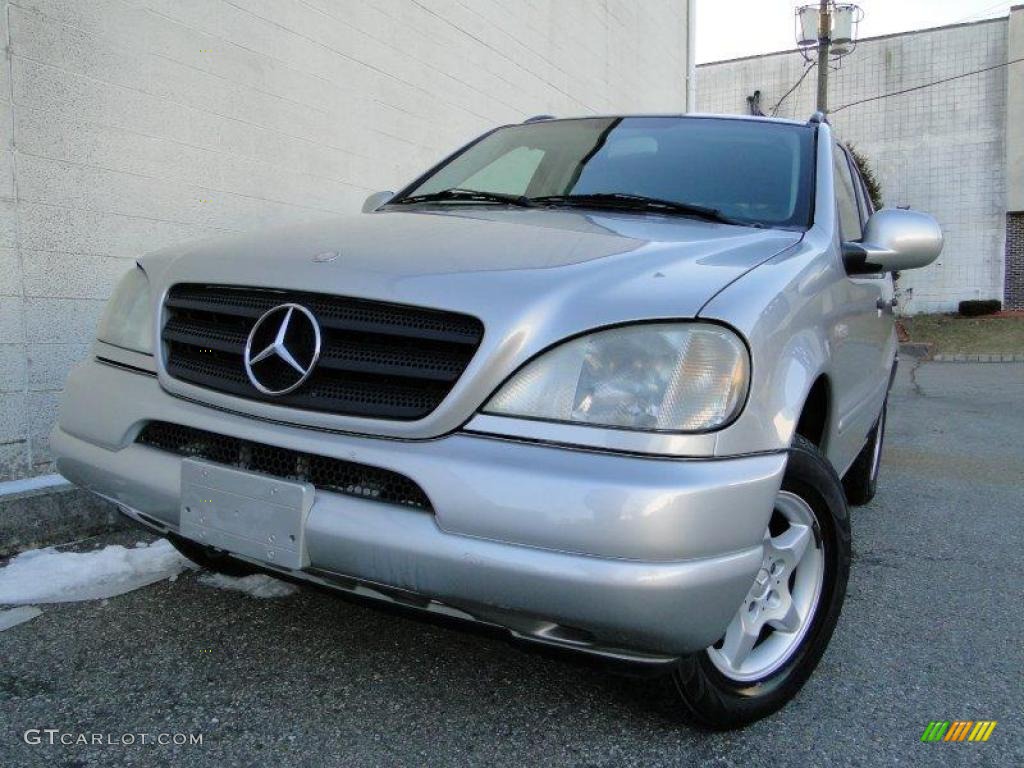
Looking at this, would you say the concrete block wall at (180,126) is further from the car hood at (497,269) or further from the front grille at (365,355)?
the front grille at (365,355)

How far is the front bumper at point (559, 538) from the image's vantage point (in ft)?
5.38

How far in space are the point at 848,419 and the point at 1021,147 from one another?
72.1 ft

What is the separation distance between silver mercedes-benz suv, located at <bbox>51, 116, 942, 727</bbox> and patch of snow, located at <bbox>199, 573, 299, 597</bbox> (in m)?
0.46

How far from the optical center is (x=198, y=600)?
2.82 m

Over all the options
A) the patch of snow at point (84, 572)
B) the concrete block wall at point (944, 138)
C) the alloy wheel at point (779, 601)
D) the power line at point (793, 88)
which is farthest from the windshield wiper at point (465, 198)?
→ the power line at point (793, 88)

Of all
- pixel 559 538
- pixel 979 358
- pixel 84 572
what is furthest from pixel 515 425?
pixel 979 358

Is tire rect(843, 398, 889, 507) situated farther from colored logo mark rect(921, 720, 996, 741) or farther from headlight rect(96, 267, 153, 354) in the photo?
headlight rect(96, 267, 153, 354)

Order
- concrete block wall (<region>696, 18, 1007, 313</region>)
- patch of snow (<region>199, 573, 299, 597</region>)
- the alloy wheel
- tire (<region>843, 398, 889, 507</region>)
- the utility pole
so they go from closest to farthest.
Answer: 1. the alloy wheel
2. patch of snow (<region>199, 573, 299, 597</region>)
3. tire (<region>843, 398, 889, 507</region>)
4. the utility pole
5. concrete block wall (<region>696, 18, 1007, 313</region>)

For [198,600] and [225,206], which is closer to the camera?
[198,600]

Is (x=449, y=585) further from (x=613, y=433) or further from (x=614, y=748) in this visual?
(x=614, y=748)

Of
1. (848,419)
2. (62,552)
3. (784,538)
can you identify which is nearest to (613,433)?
(784,538)

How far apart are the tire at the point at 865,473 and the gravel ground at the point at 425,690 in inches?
41.8

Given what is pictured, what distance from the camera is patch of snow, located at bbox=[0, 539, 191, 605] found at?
2875 mm

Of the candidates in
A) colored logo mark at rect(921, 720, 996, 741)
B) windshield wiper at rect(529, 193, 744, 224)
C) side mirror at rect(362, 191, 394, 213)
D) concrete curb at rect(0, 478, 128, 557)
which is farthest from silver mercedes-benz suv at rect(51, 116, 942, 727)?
concrete curb at rect(0, 478, 128, 557)
